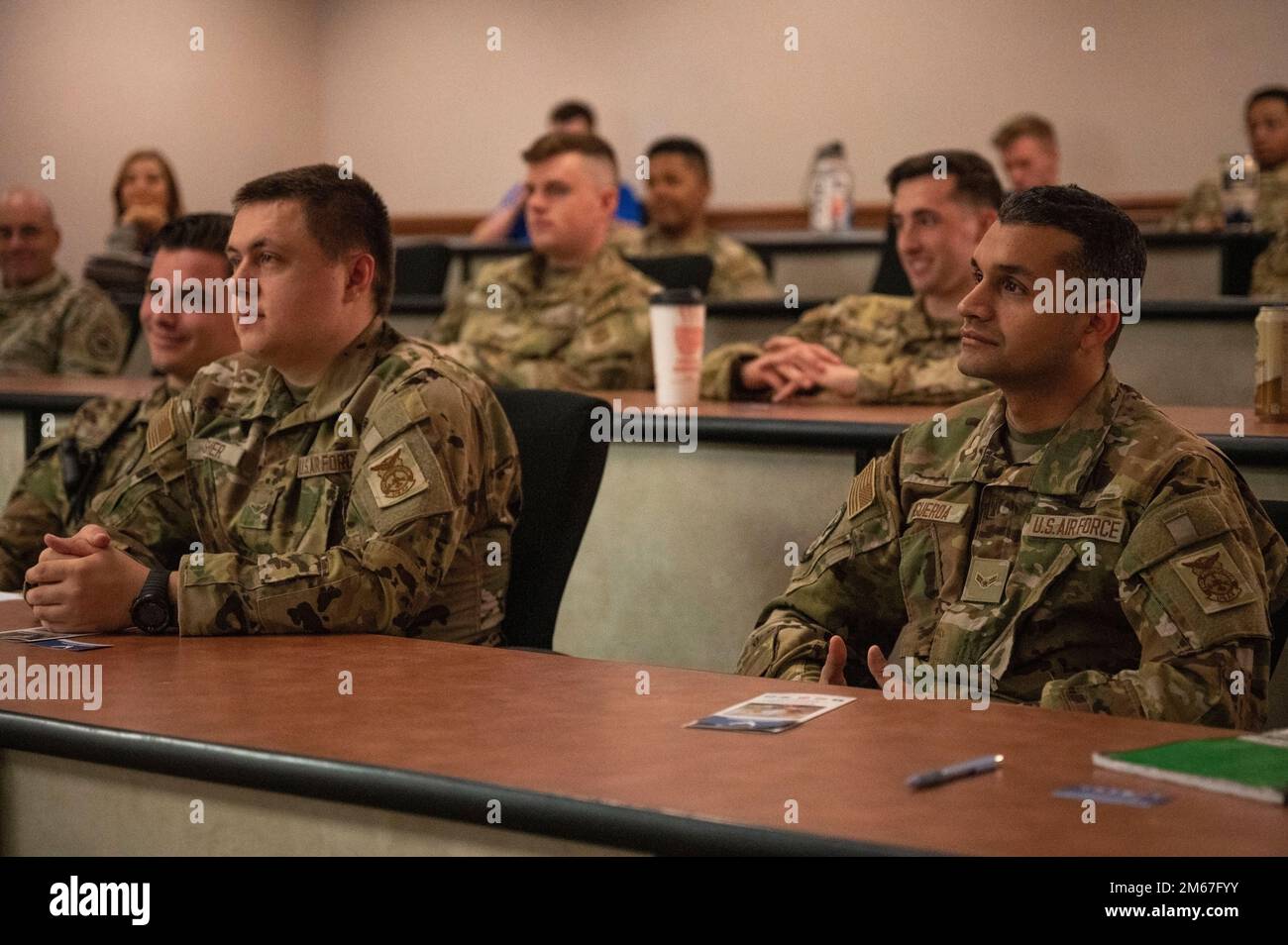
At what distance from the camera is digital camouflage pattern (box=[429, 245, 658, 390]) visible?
12.9 ft

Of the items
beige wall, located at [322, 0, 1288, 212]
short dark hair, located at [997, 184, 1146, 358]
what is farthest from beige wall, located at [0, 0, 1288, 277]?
short dark hair, located at [997, 184, 1146, 358]

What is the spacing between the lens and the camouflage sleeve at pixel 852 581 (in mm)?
1898

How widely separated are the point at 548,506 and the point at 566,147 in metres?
2.33

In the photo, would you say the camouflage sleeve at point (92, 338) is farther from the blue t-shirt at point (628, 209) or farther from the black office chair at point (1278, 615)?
the black office chair at point (1278, 615)

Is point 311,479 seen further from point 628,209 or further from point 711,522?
point 628,209

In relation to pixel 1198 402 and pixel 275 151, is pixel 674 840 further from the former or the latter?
pixel 275 151

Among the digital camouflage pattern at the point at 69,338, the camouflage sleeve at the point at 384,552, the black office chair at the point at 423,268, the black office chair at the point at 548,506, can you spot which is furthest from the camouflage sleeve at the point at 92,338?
the camouflage sleeve at the point at 384,552

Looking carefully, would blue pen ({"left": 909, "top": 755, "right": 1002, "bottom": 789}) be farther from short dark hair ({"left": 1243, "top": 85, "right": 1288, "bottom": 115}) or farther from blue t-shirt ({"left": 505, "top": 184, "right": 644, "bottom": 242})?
blue t-shirt ({"left": 505, "top": 184, "right": 644, "bottom": 242})

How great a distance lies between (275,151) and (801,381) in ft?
19.9

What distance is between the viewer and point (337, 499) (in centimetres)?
196

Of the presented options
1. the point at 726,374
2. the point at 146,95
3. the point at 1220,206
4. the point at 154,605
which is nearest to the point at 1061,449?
the point at 154,605
